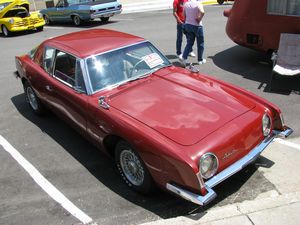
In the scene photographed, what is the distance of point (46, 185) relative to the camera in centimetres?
468

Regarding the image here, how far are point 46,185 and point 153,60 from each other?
222 cm

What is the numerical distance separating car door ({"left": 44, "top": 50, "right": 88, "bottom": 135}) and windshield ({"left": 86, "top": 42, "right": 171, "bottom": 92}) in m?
0.19

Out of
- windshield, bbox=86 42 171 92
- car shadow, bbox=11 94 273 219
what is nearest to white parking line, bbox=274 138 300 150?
car shadow, bbox=11 94 273 219

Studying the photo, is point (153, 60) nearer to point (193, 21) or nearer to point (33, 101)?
point (33, 101)

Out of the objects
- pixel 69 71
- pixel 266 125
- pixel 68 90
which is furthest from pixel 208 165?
pixel 69 71

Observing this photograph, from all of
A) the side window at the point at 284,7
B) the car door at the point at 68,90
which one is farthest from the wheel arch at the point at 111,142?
the side window at the point at 284,7

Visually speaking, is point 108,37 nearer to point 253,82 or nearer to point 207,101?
point 207,101

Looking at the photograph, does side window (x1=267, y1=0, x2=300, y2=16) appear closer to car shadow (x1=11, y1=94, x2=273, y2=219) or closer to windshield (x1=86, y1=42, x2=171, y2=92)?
windshield (x1=86, y1=42, x2=171, y2=92)

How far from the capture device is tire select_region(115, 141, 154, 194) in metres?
4.09

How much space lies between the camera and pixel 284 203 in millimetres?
3746

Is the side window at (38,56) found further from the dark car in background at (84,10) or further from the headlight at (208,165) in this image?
the dark car in background at (84,10)

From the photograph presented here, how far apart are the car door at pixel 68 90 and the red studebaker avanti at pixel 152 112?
1 cm

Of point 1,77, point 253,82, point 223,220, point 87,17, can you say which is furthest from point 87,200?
point 87,17

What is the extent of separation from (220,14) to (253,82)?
9726 millimetres
